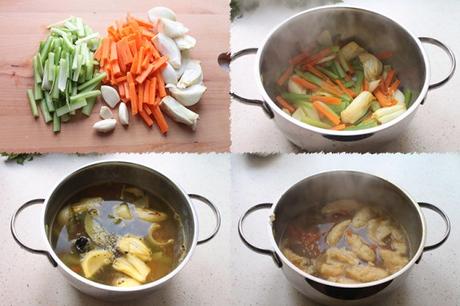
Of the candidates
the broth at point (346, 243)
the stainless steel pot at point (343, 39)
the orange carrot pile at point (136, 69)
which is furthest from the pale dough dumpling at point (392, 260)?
the orange carrot pile at point (136, 69)

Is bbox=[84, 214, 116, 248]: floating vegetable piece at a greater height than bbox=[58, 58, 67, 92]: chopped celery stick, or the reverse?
bbox=[58, 58, 67, 92]: chopped celery stick

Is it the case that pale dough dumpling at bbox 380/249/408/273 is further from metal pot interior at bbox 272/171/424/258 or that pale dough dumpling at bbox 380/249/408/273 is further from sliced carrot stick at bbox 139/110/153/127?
sliced carrot stick at bbox 139/110/153/127

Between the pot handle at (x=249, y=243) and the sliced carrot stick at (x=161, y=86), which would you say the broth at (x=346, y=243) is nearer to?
the pot handle at (x=249, y=243)

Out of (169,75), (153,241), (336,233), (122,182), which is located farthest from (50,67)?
(336,233)

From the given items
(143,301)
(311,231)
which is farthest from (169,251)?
(311,231)

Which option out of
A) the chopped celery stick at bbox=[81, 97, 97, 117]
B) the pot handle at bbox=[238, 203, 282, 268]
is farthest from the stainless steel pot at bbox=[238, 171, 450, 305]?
the chopped celery stick at bbox=[81, 97, 97, 117]

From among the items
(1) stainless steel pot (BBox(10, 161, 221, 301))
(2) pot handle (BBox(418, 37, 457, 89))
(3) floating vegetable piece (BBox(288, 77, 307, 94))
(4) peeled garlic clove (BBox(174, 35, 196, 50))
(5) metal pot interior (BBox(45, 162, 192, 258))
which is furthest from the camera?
(4) peeled garlic clove (BBox(174, 35, 196, 50))
